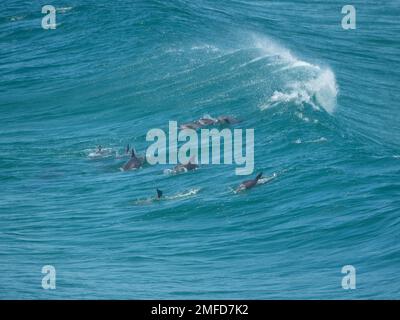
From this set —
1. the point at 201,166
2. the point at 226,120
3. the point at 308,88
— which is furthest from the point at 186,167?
the point at 308,88

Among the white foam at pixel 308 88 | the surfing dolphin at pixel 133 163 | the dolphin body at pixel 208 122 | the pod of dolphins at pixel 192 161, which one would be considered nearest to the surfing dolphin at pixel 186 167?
the pod of dolphins at pixel 192 161

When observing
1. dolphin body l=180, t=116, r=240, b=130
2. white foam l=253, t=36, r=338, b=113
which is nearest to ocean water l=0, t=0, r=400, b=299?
white foam l=253, t=36, r=338, b=113

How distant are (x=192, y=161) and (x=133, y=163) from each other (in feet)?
5.40

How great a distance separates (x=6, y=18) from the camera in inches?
1896

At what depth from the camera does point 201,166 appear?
3102 centimetres

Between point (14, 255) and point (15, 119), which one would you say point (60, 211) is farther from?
point (15, 119)

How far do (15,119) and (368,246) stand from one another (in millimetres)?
17766

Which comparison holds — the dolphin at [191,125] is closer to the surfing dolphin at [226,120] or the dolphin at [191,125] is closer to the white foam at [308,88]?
the surfing dolphin at [226,120]

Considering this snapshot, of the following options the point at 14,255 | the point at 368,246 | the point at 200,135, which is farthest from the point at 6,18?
the point at 368,246

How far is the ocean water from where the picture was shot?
23938 mm

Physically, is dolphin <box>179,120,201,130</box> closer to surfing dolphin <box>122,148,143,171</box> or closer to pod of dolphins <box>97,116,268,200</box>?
pod of dolphins <box>97,116,268,200</box>

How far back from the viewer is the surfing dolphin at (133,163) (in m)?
31.5

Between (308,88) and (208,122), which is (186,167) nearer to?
(208,122)
